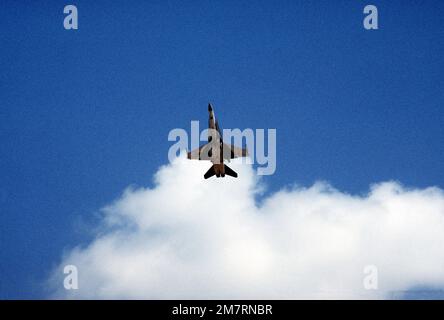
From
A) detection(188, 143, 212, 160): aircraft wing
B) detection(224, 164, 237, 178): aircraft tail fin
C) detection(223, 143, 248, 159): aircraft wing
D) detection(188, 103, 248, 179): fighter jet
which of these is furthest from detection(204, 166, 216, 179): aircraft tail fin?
detection(223, 143, 248, 159): aircraft wing

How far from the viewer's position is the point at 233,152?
68000mm

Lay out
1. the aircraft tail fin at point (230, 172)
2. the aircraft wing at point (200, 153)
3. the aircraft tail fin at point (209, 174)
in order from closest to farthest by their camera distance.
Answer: the aircraft tail fin at point (230, 172)
the aircraft tail fin at point (209, 174)
the aircraft wing at point (200, 153)

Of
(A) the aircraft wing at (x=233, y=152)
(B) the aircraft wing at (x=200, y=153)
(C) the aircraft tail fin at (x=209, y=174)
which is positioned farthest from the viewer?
(B) the aircraft wing at (x=200, y=153)

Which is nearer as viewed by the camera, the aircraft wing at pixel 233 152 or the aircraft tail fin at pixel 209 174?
the aircraft tail fin at pixel 209 174

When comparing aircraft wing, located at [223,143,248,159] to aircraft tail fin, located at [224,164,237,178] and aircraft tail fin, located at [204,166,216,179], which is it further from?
aircraft tail fin, located at [204,166,216,179]

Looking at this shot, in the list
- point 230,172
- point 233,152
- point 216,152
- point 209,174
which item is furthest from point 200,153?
point 216,152

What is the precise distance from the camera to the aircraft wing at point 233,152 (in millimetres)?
66875

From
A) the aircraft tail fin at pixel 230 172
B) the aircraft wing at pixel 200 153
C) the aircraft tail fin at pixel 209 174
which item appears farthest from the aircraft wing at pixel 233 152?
the aircraft tail fin at pixel 209 174

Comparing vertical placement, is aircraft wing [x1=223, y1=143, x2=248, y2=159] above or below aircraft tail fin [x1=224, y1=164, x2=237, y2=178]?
above

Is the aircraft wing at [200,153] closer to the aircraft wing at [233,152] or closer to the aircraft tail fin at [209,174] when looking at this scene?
the aircraft tail fin at [209,174]

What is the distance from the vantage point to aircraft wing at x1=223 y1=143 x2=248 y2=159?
66875 mm
